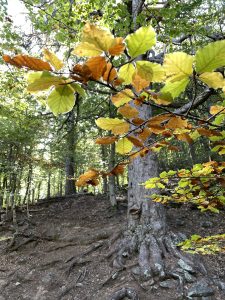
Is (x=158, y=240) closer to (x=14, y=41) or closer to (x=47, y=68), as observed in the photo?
(x=47, y=68)

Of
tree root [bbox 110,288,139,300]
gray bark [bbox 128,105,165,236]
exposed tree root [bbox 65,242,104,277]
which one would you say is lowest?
tree root [bbox 110,288,139,300]

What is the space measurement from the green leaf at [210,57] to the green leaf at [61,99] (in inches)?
12.0

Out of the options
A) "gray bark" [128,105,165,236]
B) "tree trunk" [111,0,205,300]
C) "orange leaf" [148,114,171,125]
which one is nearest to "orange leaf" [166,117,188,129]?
"orange leaf" [148,114,171,125]

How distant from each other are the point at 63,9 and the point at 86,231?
6222mm

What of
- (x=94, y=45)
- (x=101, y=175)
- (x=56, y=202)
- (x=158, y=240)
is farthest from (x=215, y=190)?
Result: (x=56, y=202)

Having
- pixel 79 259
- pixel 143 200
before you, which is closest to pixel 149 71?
pixel 143 200

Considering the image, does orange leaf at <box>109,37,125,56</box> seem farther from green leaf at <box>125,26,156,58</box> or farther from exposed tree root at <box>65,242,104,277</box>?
exposed tree root at <box>65,242,104,277</box>

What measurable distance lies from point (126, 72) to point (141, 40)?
0.12 meters

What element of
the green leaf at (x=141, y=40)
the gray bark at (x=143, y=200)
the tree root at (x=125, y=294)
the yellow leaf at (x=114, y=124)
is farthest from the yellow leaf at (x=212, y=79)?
the gray bark at (x=143, y=200)

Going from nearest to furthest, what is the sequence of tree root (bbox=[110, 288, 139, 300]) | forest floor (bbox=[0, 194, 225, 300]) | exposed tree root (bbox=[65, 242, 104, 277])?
1. tree root (bbox=[110, 288, 139, 300])
2. forest floor (bbox=[0, 194, 225, 300])
3. exposed tree root (bbox=[65, 242, 104, 277])

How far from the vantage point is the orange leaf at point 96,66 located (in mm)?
550

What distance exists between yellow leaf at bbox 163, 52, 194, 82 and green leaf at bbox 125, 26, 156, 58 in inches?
2.4

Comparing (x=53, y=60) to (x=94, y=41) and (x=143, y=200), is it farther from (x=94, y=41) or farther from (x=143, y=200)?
(x=143, y=200)

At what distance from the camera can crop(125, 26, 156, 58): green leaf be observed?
1.76 feet
